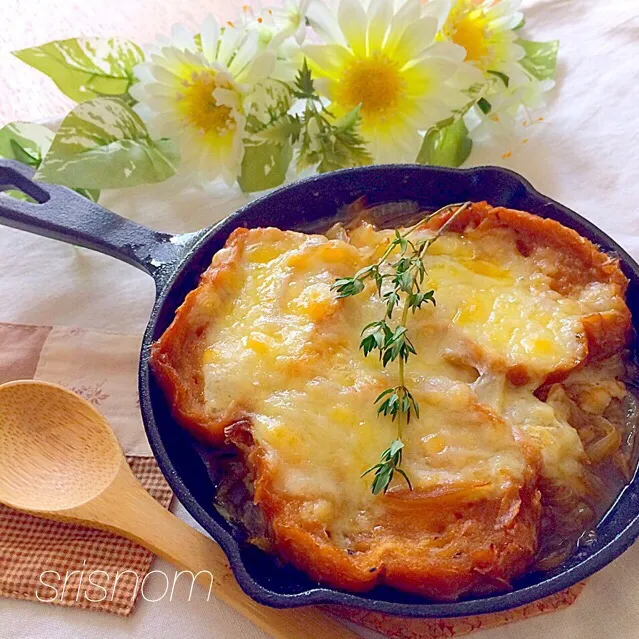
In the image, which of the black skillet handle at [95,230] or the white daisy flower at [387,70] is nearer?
the black skillet handle at [95,230]

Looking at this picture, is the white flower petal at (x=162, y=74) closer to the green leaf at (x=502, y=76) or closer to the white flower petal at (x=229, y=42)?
the white flower petal at (x=229, y=42)

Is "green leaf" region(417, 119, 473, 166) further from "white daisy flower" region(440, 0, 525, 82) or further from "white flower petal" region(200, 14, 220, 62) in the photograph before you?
"white flower petal" region(200, 14, 220, 62)

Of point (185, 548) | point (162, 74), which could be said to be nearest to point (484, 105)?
point (162, 74)

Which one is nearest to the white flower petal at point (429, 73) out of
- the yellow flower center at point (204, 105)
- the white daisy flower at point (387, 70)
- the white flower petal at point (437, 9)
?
the white daisy flower at point (387, 70)

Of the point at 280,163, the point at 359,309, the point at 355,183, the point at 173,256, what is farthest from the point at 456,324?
the point at 280,163

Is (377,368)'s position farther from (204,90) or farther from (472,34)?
(472,34)

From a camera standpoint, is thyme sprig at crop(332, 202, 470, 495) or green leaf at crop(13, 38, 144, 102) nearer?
thyme sprig at crop(332, 202, 470, 495)

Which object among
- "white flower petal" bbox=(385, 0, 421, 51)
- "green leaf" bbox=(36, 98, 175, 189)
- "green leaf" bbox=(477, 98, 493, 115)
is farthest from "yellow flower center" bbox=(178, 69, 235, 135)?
"green leaf" bbox=(477, 98, 493, 115)

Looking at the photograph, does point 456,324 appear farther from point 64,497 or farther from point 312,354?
point 64,497
